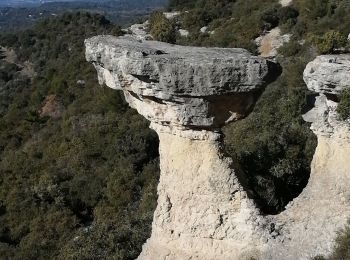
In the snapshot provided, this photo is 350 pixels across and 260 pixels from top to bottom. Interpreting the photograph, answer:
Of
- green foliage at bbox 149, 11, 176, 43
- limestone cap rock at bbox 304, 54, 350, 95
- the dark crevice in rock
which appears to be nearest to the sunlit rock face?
limestone cap rock at bbox 304, 54, 350, 95

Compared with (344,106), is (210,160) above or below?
below

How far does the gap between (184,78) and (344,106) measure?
2.69 meters

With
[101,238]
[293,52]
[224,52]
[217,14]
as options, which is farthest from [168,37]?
[224,52]

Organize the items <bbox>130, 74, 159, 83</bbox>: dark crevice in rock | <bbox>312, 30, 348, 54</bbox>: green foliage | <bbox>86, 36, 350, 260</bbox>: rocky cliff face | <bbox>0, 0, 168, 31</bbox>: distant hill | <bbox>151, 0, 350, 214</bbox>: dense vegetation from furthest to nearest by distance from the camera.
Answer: <bbox>0, 0, 168, 31</bbox>: distant hill < <bbox>312, 30, 348, 54</bbox>: green foliage < <bbox>151, 0, 350, 214</bbox>: dense vegetation < <bbox>130, 74, 159, 83</bbox>: dark crevice in rock < <bbox>86, 36, 350, 260</bbox>: rocky cliff face

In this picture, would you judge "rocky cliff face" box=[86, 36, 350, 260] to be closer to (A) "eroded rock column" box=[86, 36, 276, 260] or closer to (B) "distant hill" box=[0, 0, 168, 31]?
(A) "eroded rock column" box=[86, 36, 276, 260]

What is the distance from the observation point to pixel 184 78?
8.46m

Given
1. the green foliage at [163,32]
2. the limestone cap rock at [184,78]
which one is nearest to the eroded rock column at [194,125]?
the limestone cap rock at [184,78]

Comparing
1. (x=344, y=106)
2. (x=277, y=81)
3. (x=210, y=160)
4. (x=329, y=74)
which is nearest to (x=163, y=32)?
(x=277, y=81)

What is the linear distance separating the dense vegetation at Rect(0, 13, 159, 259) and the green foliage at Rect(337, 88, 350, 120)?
6.57 m

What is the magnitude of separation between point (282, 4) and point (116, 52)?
33786mm

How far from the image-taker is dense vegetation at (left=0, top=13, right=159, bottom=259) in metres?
15.9

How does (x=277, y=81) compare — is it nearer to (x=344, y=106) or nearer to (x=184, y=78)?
(x=344, y=106)

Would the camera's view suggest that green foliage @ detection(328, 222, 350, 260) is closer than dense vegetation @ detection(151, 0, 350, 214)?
Yes

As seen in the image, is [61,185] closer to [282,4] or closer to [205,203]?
[205,203]
